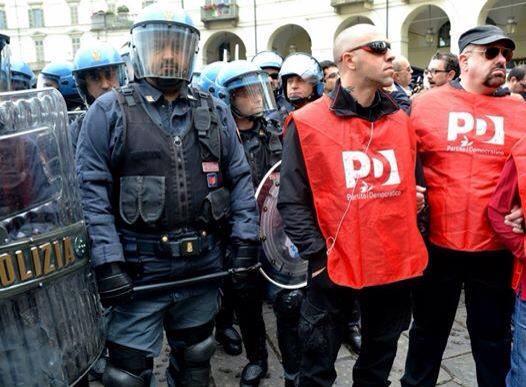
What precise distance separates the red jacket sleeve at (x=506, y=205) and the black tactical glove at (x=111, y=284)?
1.60 m

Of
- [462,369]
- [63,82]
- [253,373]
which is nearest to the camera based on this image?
[253,373]

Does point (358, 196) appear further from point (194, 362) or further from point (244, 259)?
point (194, 362)

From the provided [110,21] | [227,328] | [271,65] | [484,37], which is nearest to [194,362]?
[227,328]

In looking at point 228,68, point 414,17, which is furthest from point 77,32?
point 228,68

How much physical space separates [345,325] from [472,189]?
0.88 meters

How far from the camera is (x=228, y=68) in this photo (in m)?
3.43

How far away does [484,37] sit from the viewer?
2398 millimetres

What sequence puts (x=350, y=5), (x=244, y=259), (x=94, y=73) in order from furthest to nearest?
(x=350, y=5) → (x=94, y=73) → (x=244, y=259)

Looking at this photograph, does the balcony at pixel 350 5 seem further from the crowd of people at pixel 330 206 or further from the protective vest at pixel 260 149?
the crowd of people at pixel 330 206

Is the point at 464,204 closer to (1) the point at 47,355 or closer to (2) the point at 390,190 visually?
(2) the point at 390,190

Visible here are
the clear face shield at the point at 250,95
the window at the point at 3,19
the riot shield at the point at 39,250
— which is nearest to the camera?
the riot shield at the point at 39,250

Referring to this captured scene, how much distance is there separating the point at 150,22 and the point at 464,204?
168 cm

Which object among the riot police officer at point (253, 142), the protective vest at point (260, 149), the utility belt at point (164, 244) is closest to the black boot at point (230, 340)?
the riot police officer at point (253, 142)

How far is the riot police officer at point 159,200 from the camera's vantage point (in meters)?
2.03
